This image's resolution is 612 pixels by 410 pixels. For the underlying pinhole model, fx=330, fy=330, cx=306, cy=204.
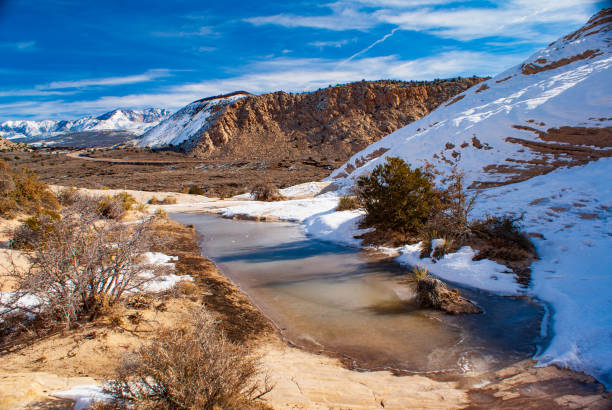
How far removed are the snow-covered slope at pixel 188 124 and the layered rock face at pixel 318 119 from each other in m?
1.21

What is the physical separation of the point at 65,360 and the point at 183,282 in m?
2.76

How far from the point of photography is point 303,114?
61250mm

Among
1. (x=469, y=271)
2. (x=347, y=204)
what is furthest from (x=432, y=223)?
(x=347, y=204)

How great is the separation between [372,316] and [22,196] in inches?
464

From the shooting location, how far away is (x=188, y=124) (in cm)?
7288

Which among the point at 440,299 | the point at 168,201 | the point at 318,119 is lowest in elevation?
the point at 440,299

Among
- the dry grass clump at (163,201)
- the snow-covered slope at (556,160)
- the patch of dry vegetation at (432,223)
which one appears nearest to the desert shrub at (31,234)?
the patch of dry vegetation at (432,223)

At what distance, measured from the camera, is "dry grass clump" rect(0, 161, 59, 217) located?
984cm

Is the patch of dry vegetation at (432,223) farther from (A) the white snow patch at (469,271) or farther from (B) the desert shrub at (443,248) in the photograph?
(A) the white snow patch at (469,271)

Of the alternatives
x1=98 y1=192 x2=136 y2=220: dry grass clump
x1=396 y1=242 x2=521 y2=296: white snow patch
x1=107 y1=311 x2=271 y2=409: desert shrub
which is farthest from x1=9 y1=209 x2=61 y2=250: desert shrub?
x1=396 y1=242 x2=521 y2=296: white snow patch

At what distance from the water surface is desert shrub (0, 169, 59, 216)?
20.4 feet

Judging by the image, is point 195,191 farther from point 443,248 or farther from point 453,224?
point 443,248

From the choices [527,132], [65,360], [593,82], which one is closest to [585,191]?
[527,132]

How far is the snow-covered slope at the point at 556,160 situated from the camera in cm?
516
